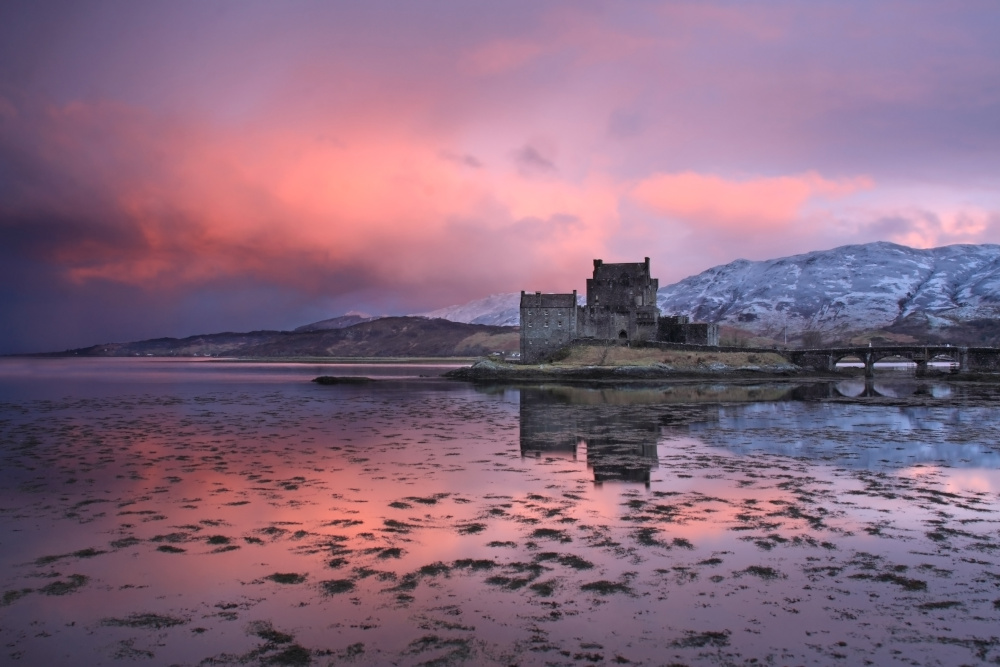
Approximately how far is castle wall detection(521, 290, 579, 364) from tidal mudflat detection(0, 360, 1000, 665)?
62955 mm

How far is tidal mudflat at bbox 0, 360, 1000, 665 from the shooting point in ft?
30.1

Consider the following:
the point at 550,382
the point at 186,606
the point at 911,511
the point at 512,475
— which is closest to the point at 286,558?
the point at 186,606

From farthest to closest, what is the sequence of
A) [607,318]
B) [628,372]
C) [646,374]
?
[607,318] → [628,372] → [646,374]

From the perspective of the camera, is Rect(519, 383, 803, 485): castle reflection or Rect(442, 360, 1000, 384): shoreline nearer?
Rect(519, 383, 803, 485): castle reflection

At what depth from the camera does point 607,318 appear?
3602 inches

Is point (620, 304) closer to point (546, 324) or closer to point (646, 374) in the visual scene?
point (546, 324)

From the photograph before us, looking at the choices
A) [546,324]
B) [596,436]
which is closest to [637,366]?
A: [546,324]

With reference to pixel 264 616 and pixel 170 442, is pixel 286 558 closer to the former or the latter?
pixel 264 616

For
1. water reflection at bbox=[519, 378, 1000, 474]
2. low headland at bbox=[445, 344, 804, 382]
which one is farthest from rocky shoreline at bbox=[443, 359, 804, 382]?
water reflection at bbox=[519, 378, 1000, 474]

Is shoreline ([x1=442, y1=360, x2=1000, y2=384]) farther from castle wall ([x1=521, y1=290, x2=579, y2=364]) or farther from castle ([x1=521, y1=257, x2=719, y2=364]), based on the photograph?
castle ([x1=521, y1=257, x2=719, y2=364])

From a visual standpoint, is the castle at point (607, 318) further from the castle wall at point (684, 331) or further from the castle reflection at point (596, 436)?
the castle reflection at point (596, 436)

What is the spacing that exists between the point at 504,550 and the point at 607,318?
262 feet

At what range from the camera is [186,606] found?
1038 cm

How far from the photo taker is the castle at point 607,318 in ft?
300
